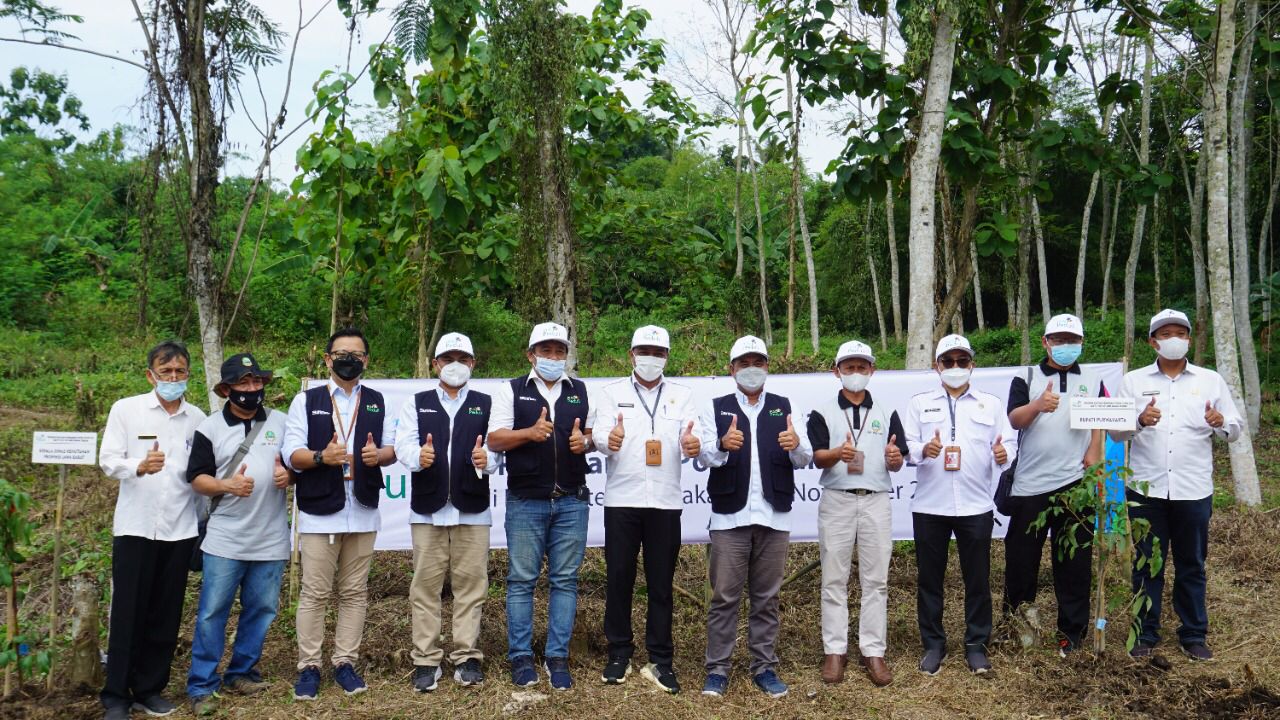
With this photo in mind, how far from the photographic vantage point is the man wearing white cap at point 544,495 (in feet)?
16.2

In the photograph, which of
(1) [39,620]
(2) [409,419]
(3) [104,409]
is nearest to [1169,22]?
(2) [409,419]

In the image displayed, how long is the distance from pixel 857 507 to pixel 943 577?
615 millimetres

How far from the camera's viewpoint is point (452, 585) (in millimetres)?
4996

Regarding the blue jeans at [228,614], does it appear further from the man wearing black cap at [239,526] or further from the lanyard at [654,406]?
the lanyard at [654,406]

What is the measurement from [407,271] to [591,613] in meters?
4.12

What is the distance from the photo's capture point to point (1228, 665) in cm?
505

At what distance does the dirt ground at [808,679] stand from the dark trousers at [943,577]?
0.19 m

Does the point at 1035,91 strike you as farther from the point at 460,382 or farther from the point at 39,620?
the point at 39,620

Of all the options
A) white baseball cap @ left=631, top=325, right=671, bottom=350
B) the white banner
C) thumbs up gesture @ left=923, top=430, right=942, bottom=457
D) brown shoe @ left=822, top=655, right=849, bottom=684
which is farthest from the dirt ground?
white baseball cap @ left=631, top=325, right=671, bottom=350

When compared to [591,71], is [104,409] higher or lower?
lower

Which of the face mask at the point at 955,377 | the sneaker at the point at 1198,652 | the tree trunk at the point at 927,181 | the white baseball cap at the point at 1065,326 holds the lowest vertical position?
the sneaker at the point at 1198,652

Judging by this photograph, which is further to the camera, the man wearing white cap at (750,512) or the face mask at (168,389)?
the man wearing white cap at (750,512)

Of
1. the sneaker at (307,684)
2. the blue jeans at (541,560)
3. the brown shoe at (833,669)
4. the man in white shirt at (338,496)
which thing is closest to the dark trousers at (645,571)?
the blue jeans at (541,560)

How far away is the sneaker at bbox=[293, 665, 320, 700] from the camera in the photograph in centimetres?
473
